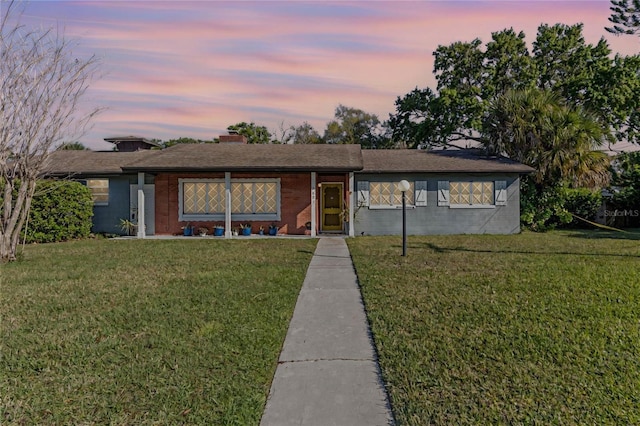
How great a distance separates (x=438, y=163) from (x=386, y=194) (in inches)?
110

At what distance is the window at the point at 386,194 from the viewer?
50.0ft

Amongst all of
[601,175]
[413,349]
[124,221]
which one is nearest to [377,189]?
[601,175]

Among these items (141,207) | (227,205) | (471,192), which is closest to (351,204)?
(227,205)

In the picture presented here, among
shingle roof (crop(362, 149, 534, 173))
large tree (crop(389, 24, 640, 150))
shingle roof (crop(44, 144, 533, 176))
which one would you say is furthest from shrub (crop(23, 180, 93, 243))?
large tree (crop(389, 24, 640, 150))

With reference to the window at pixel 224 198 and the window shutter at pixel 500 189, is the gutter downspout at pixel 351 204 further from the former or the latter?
the window shutter at pixel 500 189

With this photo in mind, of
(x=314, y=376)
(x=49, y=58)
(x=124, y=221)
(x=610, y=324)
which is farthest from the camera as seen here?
(x=124, y=221)

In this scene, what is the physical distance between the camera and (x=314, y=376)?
3.51 metres

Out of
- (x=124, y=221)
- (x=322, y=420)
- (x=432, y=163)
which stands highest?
(x=432, y=163)

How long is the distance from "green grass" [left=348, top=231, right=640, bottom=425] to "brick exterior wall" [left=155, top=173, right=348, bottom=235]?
7.06 metres

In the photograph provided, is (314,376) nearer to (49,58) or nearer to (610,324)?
(610,324)

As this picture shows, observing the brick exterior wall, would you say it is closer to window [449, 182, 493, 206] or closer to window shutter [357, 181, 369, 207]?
window shutter [357, 181, 369, 207]

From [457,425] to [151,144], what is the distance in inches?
856

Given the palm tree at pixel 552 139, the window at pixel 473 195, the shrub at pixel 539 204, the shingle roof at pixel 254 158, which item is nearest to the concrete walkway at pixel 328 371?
the shingle roof at pixel 254 158

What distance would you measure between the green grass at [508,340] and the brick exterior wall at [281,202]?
23.2 feet
